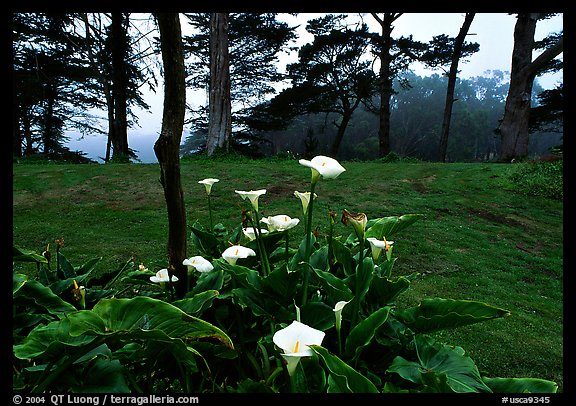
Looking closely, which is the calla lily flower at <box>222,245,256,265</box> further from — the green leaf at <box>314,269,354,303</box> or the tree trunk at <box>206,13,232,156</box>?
the tree trunk at <box>206,13,232,156</box>

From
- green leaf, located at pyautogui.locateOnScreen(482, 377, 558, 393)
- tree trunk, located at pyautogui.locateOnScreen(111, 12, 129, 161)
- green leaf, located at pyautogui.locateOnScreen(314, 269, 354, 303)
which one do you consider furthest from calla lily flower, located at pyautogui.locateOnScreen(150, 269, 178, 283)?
tree trunk, located at pyautogui.locateOnScreen(111, 12, 129, 161)

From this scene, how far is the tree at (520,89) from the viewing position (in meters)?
7.27

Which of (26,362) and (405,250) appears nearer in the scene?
(26,362)

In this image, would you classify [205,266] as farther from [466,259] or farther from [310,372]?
[466,259]

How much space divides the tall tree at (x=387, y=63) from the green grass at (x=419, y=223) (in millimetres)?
4755

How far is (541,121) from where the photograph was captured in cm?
1176

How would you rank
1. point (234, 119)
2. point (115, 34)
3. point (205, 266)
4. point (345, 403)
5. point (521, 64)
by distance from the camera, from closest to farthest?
point (345, 403), point (205, 266), point (521, 64), point (115, 34), point (234, 119)

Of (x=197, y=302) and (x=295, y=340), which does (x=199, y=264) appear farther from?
(x=295, y=340)

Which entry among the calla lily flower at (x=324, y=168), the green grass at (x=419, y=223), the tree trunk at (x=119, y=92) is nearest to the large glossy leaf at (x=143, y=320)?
the calla lily flower at (x=324, y=168)

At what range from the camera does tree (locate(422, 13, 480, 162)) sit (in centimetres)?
1139

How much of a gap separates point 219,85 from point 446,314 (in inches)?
329
